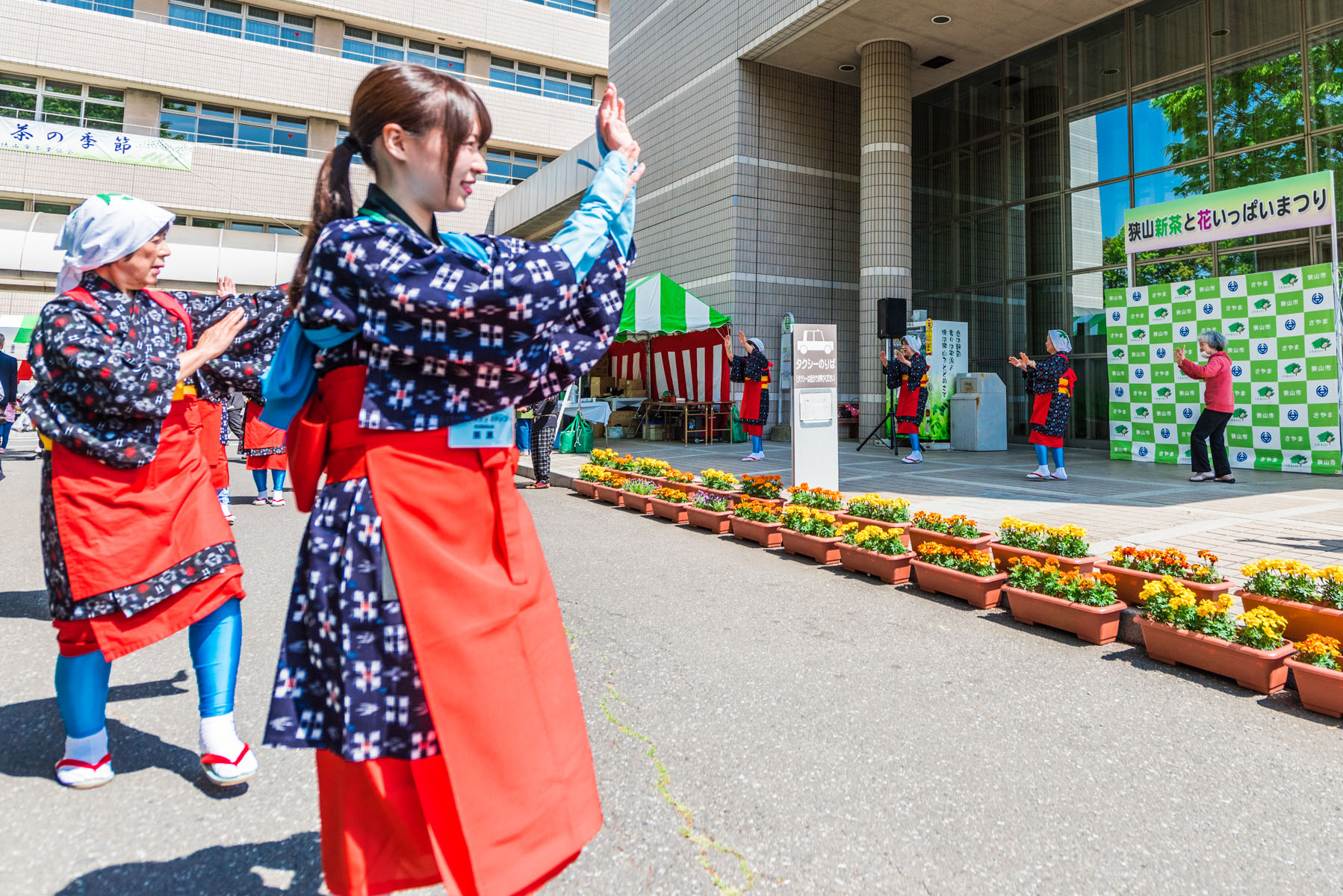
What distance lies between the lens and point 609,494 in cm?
947

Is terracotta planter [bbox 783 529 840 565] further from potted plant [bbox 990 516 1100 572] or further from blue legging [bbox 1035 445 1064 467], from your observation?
blue legging [bbox 1035 445 1064 467]

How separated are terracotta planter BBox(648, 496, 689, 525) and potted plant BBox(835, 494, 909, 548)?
6.11ft

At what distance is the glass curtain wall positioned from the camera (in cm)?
1331

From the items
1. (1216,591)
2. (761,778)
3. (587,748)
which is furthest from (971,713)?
(587,748)

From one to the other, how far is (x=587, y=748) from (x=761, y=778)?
129 centimetres

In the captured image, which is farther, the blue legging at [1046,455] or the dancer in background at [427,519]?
the blue legging at [1046,455]

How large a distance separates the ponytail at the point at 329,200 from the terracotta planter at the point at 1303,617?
4.38 meters

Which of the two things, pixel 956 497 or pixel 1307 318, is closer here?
pixel 956 497

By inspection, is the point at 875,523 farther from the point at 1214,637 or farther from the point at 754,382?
the point at 754,382

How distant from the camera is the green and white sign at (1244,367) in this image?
10383 millimetres

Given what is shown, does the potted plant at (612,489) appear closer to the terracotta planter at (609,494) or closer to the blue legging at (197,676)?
the terracotta planter at (609,494)

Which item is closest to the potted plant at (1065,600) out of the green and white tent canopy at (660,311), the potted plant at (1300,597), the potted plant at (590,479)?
the potted plant at (1300,597)

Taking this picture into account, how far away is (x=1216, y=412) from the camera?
1006cm

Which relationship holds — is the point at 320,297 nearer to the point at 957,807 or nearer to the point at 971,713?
the point at 957,807
